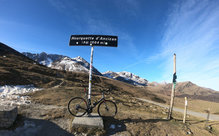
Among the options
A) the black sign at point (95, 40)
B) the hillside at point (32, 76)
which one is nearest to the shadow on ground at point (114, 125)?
the hillside at point (32, 76)

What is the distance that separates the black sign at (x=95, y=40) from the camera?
7.30 m

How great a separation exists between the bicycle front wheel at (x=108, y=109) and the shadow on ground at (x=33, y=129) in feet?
8.02

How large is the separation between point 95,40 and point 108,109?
471 cm

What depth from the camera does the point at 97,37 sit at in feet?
24.1

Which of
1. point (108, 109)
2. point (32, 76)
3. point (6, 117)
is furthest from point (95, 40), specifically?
point (32, 76)

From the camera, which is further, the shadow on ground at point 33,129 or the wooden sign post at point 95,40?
the wooden sign post at point 95,40

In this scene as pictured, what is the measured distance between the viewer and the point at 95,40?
732 cm

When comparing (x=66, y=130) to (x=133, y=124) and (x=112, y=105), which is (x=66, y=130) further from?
(x=133, y=124)

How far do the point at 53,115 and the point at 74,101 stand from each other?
5.28 ft

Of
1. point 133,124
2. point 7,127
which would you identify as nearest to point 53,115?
point 7,127

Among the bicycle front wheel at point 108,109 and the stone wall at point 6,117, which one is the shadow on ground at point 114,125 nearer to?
the bicycle front wheel at point 108,109

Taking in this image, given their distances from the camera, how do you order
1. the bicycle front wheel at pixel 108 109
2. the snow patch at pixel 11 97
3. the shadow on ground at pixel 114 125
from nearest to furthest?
the shadow on ground at pixel 114 125
the bicycle front wheel at pixel 108 109
the snow patch at pixel 11 97

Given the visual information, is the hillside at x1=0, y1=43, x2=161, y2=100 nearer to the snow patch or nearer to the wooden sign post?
the wooden sign post

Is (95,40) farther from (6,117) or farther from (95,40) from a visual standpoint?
(6,117)
